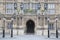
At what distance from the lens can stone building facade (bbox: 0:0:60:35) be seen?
2962cm

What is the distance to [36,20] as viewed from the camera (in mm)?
29781

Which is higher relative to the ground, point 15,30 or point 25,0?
point 25,0

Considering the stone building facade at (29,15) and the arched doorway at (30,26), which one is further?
the arched doorway at (30,26)

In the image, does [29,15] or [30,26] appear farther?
[30,26]

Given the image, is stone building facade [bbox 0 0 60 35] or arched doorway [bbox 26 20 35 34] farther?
arched doorway [bbox 26 20 35 34]

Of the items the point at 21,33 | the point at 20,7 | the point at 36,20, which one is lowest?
the point at 21,33

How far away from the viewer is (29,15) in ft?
97.3

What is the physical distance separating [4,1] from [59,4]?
7842mm

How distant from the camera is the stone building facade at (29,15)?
2962 centimetres

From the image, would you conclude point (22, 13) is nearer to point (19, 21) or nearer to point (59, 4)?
point (19, 21)

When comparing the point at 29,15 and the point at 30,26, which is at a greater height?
the point at 29,15

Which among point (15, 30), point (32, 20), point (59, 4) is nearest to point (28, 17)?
point (32, 20)

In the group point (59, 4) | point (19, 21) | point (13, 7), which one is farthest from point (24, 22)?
point (59, 4)

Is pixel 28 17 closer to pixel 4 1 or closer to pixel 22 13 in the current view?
pixel 22 13
